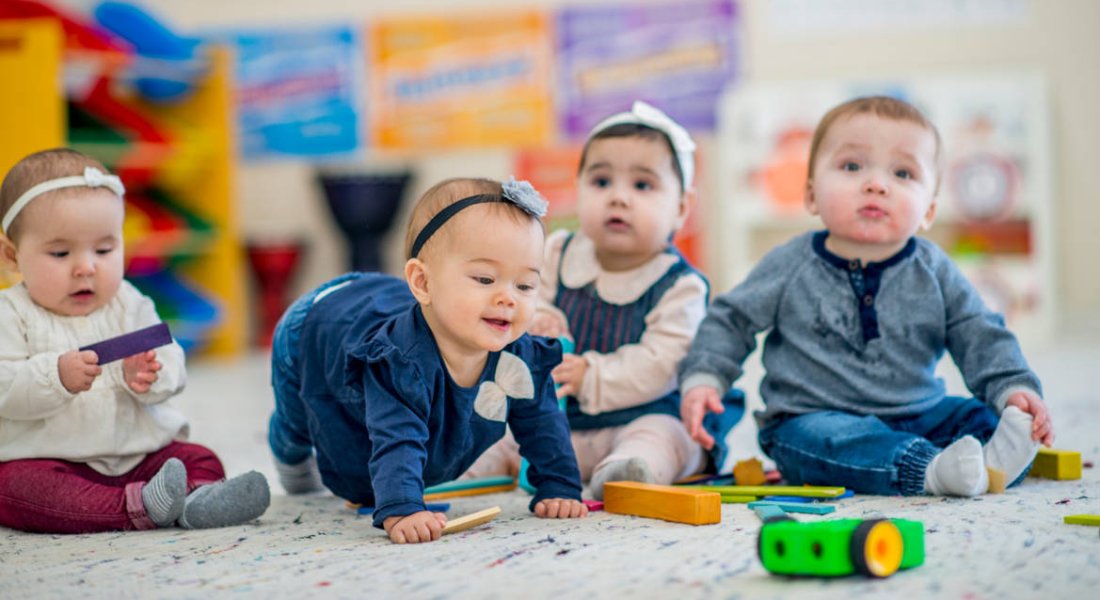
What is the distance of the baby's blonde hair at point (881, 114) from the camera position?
1602 millimetres

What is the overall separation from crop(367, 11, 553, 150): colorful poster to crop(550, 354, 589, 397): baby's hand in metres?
2.98

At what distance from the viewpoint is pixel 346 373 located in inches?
54.1

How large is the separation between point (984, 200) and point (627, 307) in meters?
2.40

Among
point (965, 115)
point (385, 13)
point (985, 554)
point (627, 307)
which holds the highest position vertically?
point (385, 13)

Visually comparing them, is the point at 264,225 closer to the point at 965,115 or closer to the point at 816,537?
the point at 965,115

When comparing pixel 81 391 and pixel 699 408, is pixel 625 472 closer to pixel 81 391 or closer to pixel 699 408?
pixel 699 408

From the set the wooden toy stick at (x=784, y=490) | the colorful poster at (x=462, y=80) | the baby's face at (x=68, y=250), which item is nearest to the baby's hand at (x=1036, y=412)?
the wooden toy stick at (x=784, y=490)

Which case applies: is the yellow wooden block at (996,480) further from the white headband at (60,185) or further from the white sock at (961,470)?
the white headband at (60,185)

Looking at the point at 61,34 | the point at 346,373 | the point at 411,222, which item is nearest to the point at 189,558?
the point at 346,373

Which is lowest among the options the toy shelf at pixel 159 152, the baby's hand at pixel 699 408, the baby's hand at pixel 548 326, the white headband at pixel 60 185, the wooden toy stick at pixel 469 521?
the wooden toy stick at pixel 469 521

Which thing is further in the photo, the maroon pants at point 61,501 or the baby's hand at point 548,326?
the baby's hand at point 548,326

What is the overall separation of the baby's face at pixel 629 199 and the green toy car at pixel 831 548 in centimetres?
A: 71

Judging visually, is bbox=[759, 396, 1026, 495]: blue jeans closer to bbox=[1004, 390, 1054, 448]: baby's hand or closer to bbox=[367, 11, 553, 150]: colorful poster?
bbox=[1004, 390, 1054, 448]: baby's hand

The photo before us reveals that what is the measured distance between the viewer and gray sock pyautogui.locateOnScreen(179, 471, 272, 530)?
1403mm
